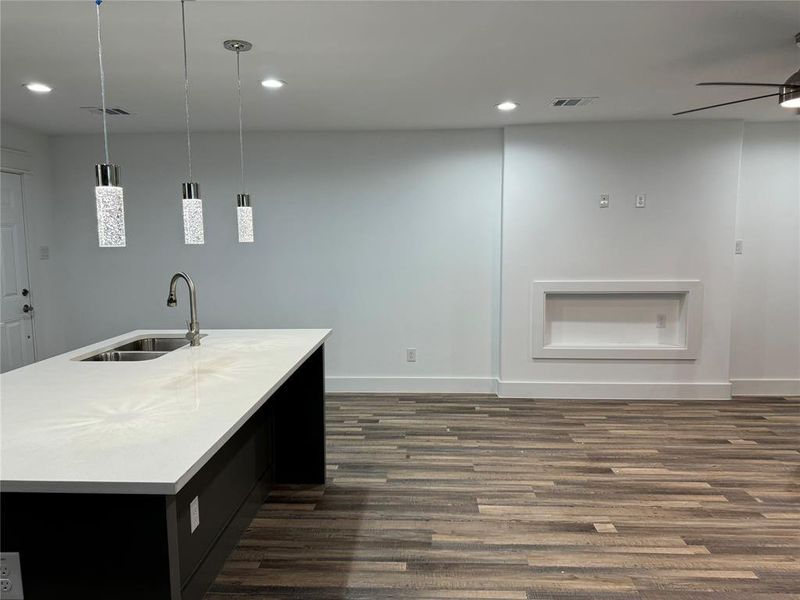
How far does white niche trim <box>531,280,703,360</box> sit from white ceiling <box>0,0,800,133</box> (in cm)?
149

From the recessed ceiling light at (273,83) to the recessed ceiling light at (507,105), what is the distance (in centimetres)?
158

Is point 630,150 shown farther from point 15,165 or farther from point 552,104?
point 15,165

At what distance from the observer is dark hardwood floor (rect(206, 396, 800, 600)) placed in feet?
7.62

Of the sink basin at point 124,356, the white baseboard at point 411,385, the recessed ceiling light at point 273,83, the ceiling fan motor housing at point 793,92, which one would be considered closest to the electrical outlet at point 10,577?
the sink basin at point 124,356

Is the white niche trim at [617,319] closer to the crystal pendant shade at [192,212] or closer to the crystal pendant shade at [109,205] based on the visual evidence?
the crystal pendant shade at [192,212]

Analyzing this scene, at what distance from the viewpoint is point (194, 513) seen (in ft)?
6.82

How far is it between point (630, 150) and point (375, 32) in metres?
3.06

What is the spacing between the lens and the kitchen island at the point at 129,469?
1391 mm

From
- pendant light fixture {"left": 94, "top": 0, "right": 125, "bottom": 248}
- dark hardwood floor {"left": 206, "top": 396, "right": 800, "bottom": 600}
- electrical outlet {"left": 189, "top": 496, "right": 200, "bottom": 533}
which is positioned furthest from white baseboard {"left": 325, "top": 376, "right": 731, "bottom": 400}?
pendant light fixture {"left": 94, "top": 0, "right": 125, "bottom": 248}

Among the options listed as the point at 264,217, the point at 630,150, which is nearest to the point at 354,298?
the point at 264,217

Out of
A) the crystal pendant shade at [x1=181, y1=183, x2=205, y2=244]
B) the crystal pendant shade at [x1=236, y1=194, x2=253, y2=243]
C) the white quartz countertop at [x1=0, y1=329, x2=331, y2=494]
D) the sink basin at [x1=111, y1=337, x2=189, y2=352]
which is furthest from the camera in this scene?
the sink basin at [x1=111, y1=337, x2=189, y2=352]

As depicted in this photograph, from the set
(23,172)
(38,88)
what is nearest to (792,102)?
(38,88)

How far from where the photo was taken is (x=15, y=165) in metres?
4.63

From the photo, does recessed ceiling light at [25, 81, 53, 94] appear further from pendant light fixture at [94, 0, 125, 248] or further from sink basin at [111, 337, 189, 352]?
pendant light fixture at [94, 0, 125, 248]
